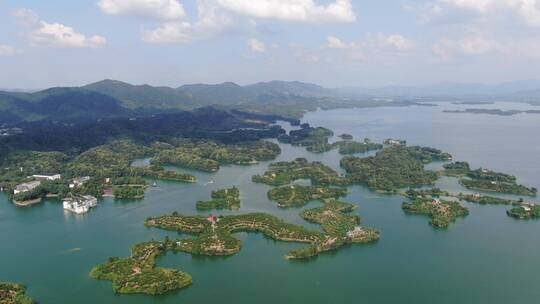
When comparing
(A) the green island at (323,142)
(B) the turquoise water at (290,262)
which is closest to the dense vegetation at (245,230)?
(B) the turquoise water at (290,262)

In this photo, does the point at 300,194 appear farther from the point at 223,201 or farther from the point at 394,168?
the point at 394,168

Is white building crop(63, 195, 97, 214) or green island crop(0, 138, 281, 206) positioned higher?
green island crop(0, 138, 281, 206)

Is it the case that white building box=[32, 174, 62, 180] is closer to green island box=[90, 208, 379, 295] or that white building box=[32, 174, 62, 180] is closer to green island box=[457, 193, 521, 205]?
green island box=[90, 208, 379, 295]

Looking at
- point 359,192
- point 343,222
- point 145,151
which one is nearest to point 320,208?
point 343,222

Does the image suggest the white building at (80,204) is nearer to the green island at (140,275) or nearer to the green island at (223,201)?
the green island at (223,201)

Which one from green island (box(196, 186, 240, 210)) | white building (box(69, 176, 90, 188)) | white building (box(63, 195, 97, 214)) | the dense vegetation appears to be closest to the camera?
the dense vegetation

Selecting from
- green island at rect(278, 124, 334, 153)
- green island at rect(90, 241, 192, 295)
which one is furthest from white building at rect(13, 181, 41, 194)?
green island at rect(278, 124, 334, 153)
